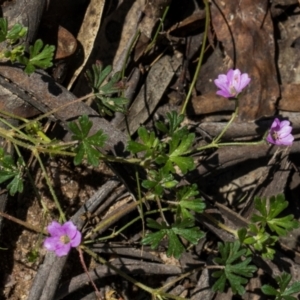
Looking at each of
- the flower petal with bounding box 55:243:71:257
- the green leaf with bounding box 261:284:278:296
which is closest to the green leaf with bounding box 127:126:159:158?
the flower petal with bounding box 55:243:71:257

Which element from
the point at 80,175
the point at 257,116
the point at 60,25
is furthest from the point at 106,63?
the point at 257,116

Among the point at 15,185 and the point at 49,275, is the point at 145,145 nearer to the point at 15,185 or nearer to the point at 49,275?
the point at 15,185

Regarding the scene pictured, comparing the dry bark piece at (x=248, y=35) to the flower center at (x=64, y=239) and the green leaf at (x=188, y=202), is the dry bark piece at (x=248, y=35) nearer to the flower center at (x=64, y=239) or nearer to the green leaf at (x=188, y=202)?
the green leaf at (x=188, y=202)

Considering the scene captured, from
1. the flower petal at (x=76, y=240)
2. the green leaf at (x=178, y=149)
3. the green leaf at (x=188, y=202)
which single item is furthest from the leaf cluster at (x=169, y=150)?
the flower petal at (x=76, y=240)

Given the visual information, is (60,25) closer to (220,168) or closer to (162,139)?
(162,139)

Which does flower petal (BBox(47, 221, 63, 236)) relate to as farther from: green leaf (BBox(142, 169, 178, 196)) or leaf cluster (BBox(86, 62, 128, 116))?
leaf cluster (BBox(86, 62, 128, 116))

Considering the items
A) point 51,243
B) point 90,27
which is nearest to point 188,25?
point 90,27
